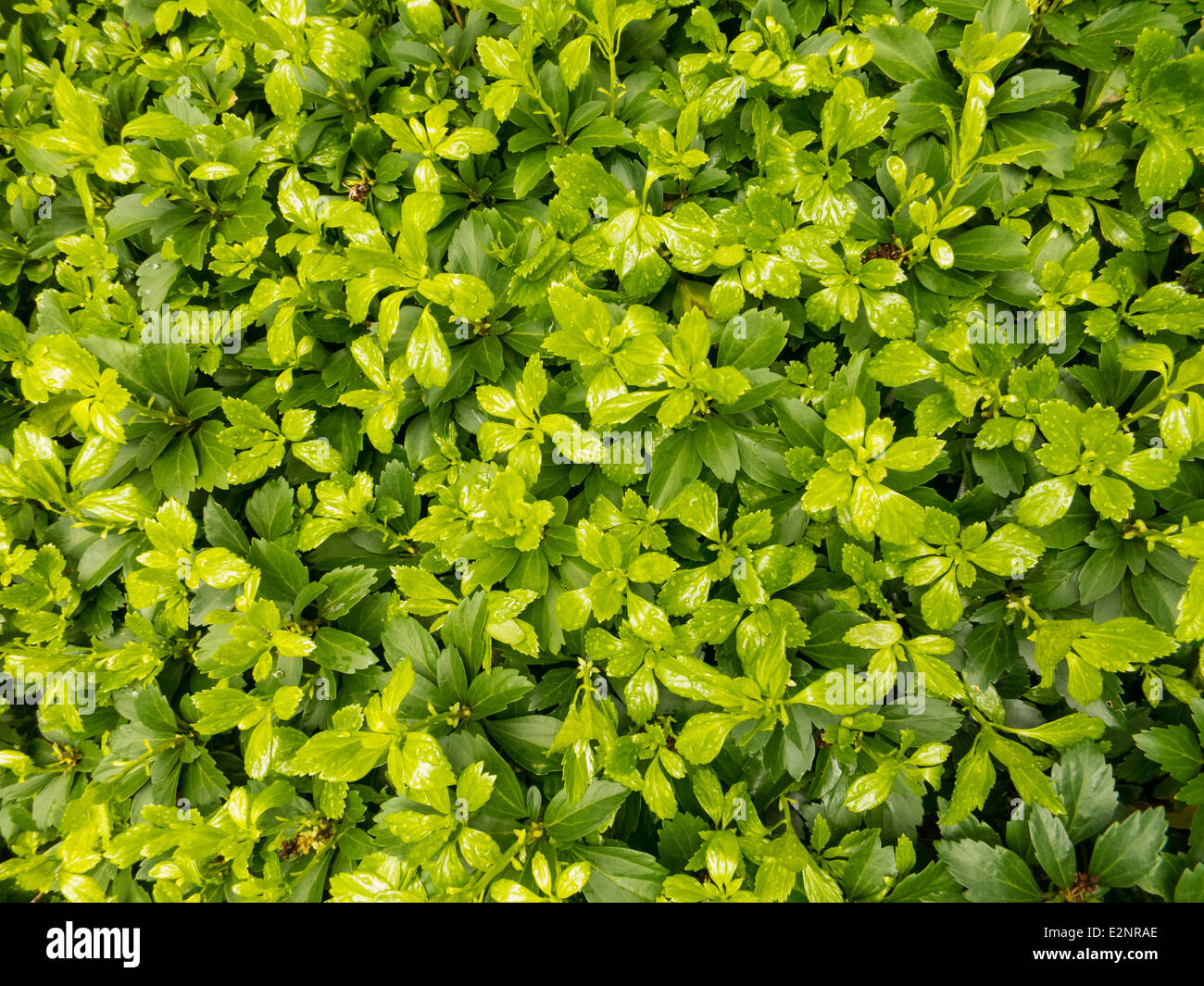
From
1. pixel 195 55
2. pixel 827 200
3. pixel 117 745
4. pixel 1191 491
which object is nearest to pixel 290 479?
pixel 117 745

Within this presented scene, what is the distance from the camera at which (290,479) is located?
6.11 feet

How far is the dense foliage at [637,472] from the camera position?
143 cm

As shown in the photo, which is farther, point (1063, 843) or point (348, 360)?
point (348, 360)

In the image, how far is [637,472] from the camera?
60.6 inches

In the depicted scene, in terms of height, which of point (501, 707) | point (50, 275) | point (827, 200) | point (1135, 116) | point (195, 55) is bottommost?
point (501, 707)

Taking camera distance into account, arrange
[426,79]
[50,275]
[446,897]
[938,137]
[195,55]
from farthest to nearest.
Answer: [50,275], [195,55], [426,79], [938,137], [446,897]

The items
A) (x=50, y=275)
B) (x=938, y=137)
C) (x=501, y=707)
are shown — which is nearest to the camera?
(x=501, y=707)

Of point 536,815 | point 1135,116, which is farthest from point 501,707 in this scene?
point 1135,116

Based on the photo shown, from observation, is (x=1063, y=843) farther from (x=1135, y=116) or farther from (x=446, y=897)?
(x=1135, y=116)

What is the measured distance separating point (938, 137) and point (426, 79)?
135cm

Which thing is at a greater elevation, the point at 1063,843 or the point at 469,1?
the point at 469,1

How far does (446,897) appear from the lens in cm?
139

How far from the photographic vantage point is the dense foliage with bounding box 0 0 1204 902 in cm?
143

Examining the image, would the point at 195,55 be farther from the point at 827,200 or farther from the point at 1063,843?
the point at 1063,843
